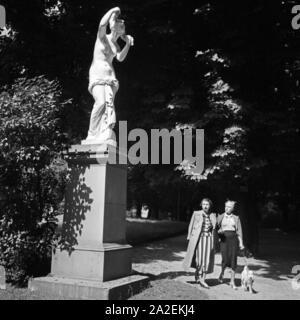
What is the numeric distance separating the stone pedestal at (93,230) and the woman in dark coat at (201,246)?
1.36m

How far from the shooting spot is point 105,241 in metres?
7.39

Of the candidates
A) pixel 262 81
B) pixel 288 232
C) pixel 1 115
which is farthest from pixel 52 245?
pixel 288 232

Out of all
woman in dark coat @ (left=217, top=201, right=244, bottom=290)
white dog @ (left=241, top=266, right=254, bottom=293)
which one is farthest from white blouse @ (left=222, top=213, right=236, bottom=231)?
white dog @ (left=241, top=266, right=254, bottom=293)

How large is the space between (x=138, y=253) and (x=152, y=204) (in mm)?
28406

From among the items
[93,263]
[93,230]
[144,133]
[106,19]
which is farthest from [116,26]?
[144,133]

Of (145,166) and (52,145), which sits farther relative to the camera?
(145,166)

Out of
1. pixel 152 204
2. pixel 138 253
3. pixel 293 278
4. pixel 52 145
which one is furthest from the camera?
pixel 152 204

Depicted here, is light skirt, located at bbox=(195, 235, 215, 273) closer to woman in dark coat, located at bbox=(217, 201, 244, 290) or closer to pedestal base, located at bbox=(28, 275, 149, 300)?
woman in dark coat, located at bbox=(217, 201, 244, 290)

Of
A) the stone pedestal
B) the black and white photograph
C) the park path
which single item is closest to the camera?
the stone pedestal

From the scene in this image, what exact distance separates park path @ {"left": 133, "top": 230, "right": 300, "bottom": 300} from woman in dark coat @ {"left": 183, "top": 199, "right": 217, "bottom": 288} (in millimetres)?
372

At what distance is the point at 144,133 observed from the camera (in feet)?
42.2

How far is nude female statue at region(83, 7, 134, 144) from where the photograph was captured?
797 cm

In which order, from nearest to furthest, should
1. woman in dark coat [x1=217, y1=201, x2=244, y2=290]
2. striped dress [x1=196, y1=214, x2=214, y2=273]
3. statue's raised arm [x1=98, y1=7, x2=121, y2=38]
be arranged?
1. statue's raised arm [x1=98, y1=7, x2=121, y2=38]
2. striped dress [x1=196, y1=214, x2=214, y2=273]
3. woman in dark coat [x1=217, y1=201, x2=244, y2=290]
